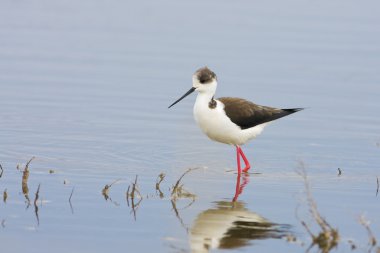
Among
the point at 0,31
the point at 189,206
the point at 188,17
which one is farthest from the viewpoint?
the point at 188,17

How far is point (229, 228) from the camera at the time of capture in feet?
26.8

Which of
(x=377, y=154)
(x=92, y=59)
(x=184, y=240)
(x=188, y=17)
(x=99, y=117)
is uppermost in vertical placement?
(x=188, y=17)

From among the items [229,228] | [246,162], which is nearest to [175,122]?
[246,162]

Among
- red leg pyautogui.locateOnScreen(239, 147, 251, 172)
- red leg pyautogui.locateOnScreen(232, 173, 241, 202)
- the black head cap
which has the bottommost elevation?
red leg pyautogui.locateOnScreen(232, 173, 241, 202)

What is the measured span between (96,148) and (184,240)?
3357mm

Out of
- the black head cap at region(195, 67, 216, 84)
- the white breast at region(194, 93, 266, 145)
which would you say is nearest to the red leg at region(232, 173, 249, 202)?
the white breast at region(194, 93, 266, 145)

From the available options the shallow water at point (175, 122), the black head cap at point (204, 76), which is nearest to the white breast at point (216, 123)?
the black head cap at point (204, 76)

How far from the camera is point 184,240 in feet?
25.4

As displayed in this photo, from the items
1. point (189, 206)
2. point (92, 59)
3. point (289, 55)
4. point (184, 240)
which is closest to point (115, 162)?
point (189, 206)

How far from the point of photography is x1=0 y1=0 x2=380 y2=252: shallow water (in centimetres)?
816

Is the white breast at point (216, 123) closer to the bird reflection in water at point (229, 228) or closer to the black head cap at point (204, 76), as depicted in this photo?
the black head cap at point (204, 76)

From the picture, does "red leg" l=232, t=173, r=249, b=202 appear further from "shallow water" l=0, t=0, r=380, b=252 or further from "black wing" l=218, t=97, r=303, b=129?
"black wing" l=218, t=97, r=303, b=129

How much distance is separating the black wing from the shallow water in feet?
1.17

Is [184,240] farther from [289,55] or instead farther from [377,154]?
[289,55]
